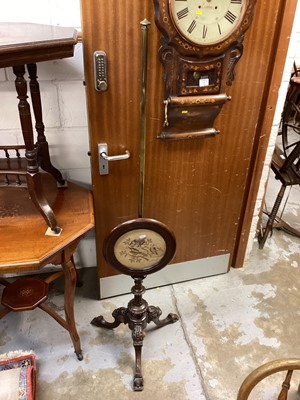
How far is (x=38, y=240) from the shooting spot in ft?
4.33

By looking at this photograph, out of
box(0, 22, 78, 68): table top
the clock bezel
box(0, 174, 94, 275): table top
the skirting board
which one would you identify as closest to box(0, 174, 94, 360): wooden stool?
box(0, 174, 94, 275): table top

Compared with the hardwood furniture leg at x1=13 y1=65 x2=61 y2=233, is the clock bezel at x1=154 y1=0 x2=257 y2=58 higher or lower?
higher

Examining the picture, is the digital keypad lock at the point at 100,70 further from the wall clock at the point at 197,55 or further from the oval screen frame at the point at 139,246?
the oval screen frame at the point at 139,246

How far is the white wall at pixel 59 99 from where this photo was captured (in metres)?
1.45

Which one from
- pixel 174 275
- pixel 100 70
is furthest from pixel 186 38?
pixel 174 275

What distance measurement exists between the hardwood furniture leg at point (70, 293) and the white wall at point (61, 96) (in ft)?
1.91

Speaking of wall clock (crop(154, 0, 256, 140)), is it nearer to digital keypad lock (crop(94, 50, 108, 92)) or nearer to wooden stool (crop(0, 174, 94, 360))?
digital keypad lock (crop(94, 50, 108, 92))

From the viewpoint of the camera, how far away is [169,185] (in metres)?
1.76

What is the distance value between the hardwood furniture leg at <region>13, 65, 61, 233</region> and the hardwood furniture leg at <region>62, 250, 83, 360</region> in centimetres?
17

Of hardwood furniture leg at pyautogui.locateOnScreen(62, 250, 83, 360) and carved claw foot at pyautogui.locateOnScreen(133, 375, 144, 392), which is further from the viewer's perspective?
carved claw foot at pyautogui.locateOnScreen(133, 375, 144, 392)

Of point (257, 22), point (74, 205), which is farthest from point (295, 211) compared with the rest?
point (74, 205)

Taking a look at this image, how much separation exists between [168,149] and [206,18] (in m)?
0.57

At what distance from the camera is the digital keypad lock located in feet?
4.48

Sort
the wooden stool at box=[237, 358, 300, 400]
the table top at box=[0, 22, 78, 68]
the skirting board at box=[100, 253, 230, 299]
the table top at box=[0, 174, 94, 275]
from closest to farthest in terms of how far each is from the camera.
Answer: the wooden stool at box=[237, 358, 300, 400]
the table top at box=[0, 22, 78, 68]
the table top at box=[0, 174, 94, 275]
the skirting board at box=[100, 253, 230, 299]
